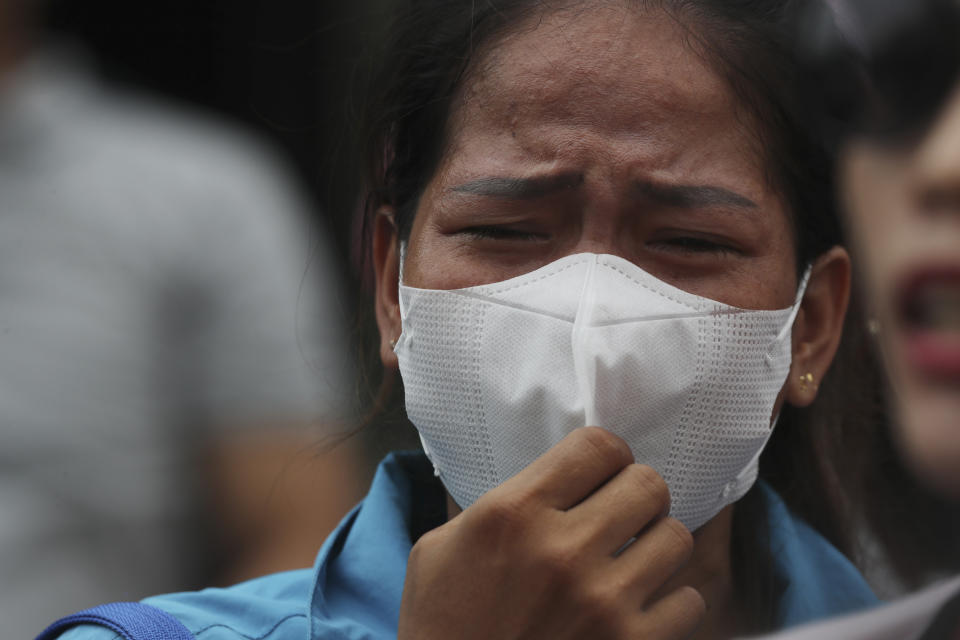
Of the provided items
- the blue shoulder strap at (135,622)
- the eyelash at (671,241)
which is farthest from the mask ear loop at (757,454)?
the blue shoulder strap at (135,622)

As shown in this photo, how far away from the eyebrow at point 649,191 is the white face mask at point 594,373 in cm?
14

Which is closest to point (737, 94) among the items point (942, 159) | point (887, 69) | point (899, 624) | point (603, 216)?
point (603, 216)

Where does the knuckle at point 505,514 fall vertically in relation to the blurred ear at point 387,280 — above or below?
below

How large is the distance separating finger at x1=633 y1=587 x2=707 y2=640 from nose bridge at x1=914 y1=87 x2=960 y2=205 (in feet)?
2.91

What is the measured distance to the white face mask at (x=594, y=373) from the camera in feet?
6.24

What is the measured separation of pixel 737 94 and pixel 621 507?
0.83m

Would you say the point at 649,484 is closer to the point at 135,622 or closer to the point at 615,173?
the point at 615,173

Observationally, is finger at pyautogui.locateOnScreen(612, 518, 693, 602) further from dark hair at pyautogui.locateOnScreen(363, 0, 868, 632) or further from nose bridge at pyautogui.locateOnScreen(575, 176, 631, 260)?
dark hair at pyautogui.locateOnScreen(363, 0, 868, 632)

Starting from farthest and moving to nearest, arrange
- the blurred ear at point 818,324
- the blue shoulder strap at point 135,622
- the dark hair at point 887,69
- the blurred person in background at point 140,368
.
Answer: the blurred person in background at point 140,368 → the blurred ear at point 818,324 → the blue shoulder strap at point 135,622 → the dark hair at point 887,69

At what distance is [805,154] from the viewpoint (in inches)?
90.2

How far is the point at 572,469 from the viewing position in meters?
1.73

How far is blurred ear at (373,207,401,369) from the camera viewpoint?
2.32m

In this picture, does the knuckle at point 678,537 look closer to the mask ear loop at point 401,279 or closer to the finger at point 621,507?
the finger at point 621,507

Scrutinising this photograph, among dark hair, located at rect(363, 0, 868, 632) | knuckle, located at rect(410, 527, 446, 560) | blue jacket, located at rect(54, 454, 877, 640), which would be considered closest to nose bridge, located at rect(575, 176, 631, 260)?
dark hair, located at rect(363, 0, 868, 632)
